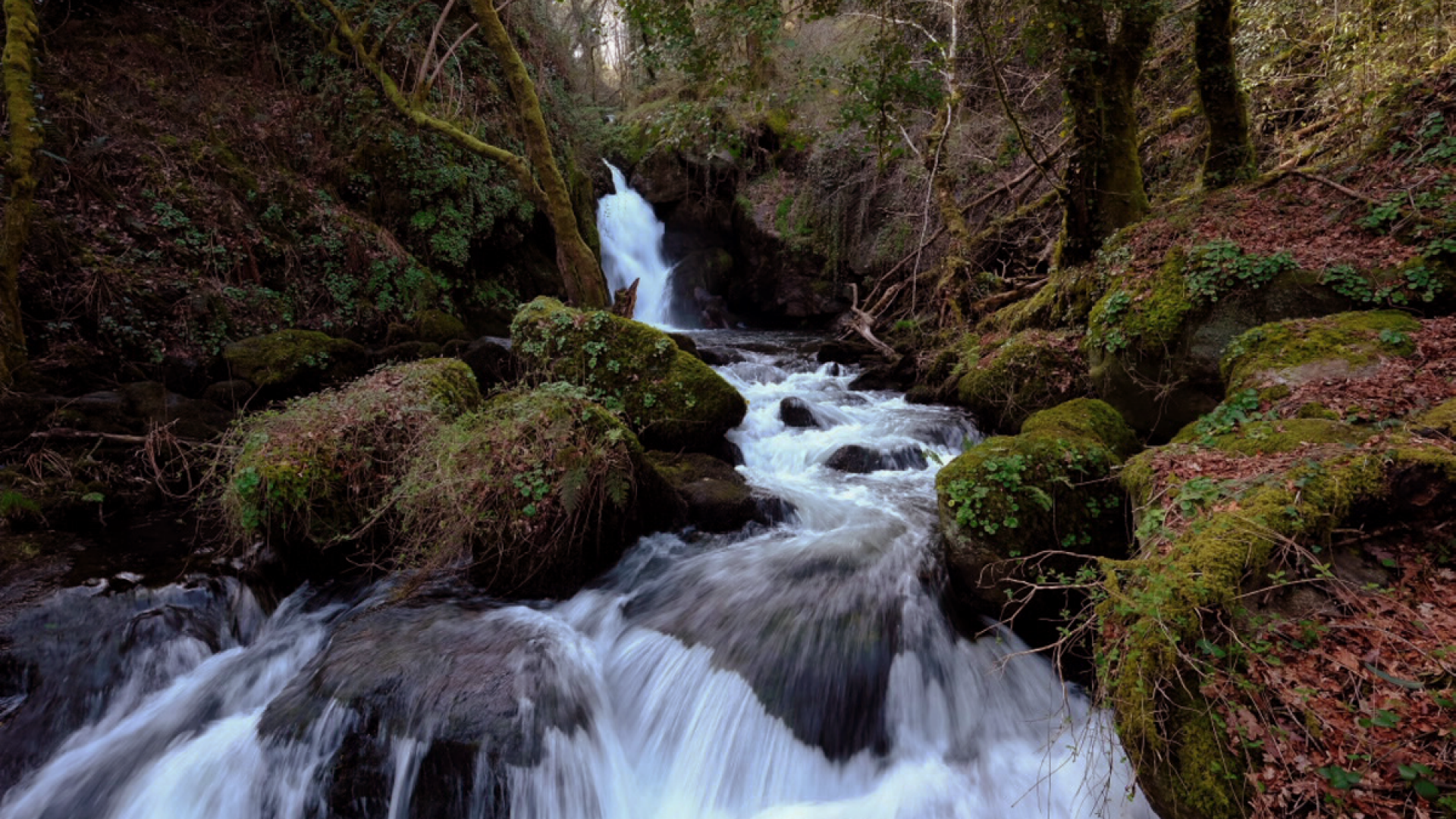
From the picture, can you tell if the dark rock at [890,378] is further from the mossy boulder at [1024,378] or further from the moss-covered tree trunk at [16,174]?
the moss-covered tree trunk at [16,174]

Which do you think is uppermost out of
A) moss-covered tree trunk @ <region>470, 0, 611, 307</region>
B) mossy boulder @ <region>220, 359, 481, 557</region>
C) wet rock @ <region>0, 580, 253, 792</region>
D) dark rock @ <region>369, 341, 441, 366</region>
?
moss-covered tree trunk @ <region>470, 0, 611, 307</region>

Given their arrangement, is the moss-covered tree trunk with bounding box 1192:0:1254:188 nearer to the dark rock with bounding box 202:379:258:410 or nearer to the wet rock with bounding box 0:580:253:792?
the wet rock with bounding box 0:580:253:792

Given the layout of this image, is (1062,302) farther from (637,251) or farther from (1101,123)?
(637,251)

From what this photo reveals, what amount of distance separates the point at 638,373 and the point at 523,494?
104 inches

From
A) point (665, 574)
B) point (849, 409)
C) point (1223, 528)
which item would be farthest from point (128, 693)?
point (849, 409)

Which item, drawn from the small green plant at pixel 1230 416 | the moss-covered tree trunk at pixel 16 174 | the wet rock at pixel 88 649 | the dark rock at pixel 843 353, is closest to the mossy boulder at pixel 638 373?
the wet rock at pixel 88 649

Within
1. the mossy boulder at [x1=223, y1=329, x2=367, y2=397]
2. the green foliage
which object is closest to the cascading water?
the green foliage

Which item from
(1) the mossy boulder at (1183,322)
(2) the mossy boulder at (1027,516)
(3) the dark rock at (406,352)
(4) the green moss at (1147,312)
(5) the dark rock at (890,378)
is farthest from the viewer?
(5) the dark rock at (890,378)

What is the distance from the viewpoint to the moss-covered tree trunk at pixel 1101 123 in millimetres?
6129

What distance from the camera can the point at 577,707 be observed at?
365cm

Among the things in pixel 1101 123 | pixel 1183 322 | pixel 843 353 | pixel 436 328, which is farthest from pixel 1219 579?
pixel 436 328

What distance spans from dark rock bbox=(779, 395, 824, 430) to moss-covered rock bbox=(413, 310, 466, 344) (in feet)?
16.7

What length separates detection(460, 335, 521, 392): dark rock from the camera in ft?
24.8

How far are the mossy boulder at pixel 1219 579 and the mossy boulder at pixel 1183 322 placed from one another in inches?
79.0
